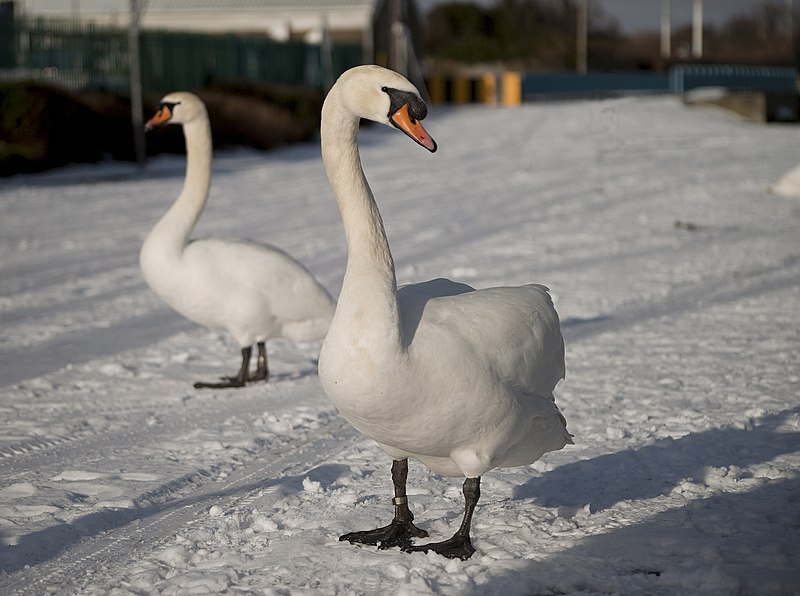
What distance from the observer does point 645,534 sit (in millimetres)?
3764

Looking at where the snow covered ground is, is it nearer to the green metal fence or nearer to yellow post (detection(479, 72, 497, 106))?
the green metal fence

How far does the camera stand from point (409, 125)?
131 inches

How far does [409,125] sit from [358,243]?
1.40ft

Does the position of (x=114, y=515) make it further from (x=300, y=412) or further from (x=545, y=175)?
(x=545, y=175)

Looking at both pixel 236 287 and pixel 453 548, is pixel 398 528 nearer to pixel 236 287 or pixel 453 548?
pixel 453 548

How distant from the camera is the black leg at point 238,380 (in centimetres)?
611

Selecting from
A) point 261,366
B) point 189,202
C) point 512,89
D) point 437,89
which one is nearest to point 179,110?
point 189,202

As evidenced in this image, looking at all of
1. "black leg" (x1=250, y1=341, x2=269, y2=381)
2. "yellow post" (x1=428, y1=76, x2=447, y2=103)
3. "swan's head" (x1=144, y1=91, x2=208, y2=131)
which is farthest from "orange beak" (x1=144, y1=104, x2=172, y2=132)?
"yellow post" (x1=428, y1=76, x2=447, y2=103)

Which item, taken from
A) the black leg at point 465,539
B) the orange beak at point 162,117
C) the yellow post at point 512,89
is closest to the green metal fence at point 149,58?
the yellow post at point 512,89

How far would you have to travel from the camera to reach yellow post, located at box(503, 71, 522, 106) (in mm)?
41219

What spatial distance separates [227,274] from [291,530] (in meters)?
2.36

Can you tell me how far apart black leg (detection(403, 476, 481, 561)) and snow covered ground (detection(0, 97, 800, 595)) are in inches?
2.0

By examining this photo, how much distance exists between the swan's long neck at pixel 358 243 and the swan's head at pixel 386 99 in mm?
73

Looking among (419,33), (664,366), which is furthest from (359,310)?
(419,33)
